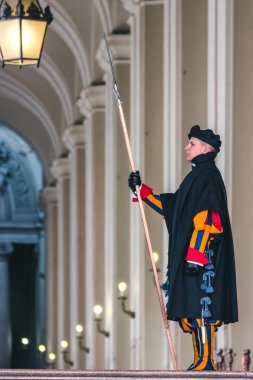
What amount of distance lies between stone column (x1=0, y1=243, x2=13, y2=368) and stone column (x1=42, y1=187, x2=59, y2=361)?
18.1ft

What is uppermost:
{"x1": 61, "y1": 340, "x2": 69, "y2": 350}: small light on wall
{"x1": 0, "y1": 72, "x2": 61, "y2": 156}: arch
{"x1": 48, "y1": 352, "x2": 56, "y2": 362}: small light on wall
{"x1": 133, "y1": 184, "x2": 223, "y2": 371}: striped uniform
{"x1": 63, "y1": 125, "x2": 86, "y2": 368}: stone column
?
{"x1": 0, "y1": 72, "x2": 61, "y2": 156}: arch

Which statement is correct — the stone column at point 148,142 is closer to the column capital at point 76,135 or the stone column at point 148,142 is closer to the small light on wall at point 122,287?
the small light on wall at point 122,287

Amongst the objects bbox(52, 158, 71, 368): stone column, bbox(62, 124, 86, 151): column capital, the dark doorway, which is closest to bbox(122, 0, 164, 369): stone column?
bbox(62, 124, 86, 151): column capital

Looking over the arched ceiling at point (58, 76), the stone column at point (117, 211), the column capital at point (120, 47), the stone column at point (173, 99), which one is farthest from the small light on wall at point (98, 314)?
the stone column at point (173, 99)

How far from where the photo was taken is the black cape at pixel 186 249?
13.2 meters

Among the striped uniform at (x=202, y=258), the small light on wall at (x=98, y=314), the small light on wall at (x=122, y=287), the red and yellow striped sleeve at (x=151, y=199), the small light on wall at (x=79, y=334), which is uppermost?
the small light on wall at (x=79, y=334)

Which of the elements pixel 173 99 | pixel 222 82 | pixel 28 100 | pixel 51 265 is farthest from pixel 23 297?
pixel 222 82

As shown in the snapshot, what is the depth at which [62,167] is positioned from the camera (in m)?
40.7

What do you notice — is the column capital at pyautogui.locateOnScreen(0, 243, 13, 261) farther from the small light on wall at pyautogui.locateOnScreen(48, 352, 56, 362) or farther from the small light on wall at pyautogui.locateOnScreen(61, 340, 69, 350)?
the small light on wall at pyautogui.locateOnScreen(61, 340, 69, 350)

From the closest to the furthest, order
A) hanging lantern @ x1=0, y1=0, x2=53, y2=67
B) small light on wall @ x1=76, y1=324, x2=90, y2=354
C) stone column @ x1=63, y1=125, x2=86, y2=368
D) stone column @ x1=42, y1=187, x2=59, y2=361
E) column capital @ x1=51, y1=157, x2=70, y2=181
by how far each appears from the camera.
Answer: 1. hanging lantern @ x1=0, y1=0, x2=53, y2=67
2. small light on wall @ x1=76, y1=324, x2=90, y2=354
3. stone column @ x1=63, y1=125, x2=86, y2=368
4. column capital @ x1=51, y1=157, x2=70, y2=181
5. stone column @ x1=42, y1=187, x2=59, y2=361

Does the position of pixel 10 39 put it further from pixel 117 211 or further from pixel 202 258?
pixel 117 211

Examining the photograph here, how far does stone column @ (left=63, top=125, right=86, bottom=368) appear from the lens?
35156 millimetres

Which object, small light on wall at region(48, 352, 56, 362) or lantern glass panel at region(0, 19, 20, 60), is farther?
small light on wall at region(48, 352, 56, 362)

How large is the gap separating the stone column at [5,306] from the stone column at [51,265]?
218 inches
